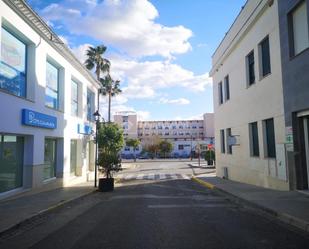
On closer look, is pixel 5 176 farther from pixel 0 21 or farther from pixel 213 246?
pixel 213 246

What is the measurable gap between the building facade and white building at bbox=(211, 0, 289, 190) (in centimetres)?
66

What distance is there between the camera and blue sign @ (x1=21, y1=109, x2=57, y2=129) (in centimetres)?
1508

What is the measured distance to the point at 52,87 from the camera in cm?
2019

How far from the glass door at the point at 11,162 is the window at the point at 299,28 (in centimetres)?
1189

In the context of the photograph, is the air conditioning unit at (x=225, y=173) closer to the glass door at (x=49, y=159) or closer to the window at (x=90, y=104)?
the window at (x=90, y=104)

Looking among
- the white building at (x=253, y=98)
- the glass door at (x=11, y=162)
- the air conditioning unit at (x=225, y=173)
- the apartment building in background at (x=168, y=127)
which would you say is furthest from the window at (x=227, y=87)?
the apartment building in background at (x=168, y=127)

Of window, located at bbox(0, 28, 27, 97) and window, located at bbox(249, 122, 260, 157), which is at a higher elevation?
window, located at bbox(0, 28, 27, 97)

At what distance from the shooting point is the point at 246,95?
1973 cm

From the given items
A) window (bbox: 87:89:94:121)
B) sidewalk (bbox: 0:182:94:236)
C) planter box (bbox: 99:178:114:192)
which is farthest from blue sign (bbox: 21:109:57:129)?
window (bbox: 87:89:94:121)

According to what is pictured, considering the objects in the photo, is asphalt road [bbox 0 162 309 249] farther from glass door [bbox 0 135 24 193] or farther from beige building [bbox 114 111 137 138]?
beige building [bbox 114 111 137 138]

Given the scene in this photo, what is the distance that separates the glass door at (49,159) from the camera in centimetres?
1930

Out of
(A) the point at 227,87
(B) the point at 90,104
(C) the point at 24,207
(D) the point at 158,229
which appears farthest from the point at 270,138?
(B) the point at 90,104

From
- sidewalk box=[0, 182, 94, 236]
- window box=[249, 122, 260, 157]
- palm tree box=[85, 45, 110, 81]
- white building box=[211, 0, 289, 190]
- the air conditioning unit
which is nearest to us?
sidewalk box=[0, 182, 94, 236]

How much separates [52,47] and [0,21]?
603 centimetres
